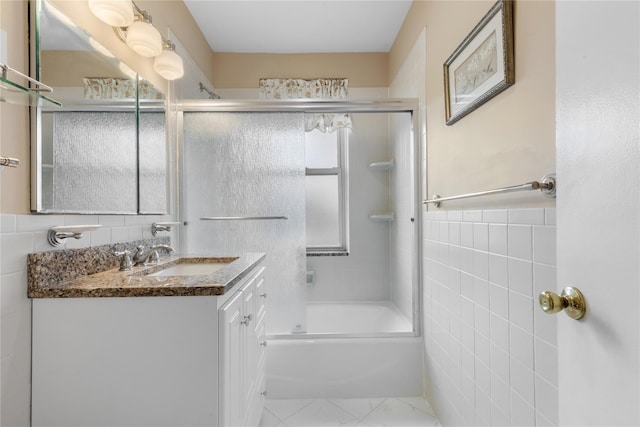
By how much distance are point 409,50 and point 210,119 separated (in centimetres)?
143

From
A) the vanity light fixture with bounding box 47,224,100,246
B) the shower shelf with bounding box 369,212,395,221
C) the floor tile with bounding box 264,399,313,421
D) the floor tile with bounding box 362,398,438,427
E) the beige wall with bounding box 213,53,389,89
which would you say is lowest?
the floor tile with bounding box 362,398,438,427

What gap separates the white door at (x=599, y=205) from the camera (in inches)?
19.2

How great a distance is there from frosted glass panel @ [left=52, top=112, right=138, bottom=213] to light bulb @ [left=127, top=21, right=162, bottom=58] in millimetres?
306

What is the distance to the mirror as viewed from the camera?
1.13m

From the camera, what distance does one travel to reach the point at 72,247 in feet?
4.01

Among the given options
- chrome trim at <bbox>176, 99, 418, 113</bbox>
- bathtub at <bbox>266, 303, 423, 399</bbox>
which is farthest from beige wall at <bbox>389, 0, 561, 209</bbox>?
bathtub at <bbox>266, 303, 423, 399</bbox>

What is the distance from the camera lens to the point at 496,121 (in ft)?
4.23

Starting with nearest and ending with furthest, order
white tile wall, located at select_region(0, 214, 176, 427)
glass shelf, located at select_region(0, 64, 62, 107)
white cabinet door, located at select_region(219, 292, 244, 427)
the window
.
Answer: glass shelf, located at select_region(0, 64, 62, 107), white tile wall, located at select_region(0, 214, 176, 427), white cabinet door, located at select_region(219, 292, 244, 427), the window

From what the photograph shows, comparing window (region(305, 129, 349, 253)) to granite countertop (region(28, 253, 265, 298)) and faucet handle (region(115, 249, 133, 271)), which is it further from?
granite countertop (region(28, 253, 265, 298))

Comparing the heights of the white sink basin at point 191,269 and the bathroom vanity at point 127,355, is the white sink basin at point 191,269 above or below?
above

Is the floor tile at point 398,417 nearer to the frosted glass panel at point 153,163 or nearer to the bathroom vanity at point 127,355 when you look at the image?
the bathroom vanity at point 127,355

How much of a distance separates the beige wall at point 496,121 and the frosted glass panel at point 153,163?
1.52 m

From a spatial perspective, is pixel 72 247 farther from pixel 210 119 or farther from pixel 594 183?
pixel 594 183

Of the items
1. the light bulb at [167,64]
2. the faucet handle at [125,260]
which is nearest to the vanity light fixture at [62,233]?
the faucet handle at [125,260]
